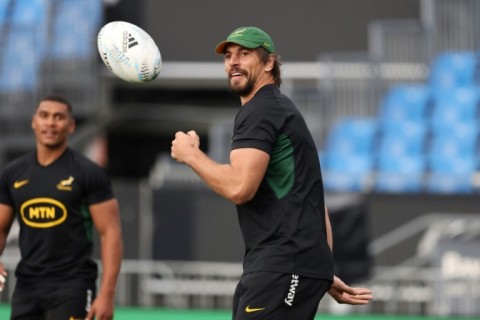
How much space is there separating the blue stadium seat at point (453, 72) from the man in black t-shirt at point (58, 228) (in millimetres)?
10633

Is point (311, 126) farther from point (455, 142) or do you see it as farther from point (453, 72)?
point (453, 72)

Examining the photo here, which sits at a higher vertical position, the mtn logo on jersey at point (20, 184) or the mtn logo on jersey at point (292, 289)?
the mtn logo on jersey at point (20, 184)

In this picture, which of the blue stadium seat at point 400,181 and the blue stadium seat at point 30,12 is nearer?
the blue stadium seat at point 400,181

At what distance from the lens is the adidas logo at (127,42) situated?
633 centimetres

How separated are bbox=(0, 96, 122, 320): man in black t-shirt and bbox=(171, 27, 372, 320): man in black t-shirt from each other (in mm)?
1771

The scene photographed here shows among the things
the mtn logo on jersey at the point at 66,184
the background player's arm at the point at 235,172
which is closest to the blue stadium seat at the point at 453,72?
the mtn logo on jersey at the point at 66,184

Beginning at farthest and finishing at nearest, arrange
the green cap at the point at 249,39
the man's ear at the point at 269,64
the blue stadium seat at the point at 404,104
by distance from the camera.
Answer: the blue stadium seat at the point at 404,104, the man's ear at the point at 269,64, the green cap at the point at 249,39

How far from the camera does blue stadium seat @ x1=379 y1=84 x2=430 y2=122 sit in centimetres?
1698

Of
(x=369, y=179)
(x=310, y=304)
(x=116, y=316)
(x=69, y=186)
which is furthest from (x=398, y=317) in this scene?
(x=310, y=304)

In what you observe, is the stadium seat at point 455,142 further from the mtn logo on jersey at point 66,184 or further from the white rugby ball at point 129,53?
the white rugby ball at point 129,53

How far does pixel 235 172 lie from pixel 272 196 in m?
0.27

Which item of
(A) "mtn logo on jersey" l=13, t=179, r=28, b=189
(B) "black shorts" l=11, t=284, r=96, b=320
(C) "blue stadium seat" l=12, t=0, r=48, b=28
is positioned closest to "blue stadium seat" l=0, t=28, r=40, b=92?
(C) "blue stadium seat" l=12, t=0, r=48, b=28

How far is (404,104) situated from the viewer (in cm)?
1714

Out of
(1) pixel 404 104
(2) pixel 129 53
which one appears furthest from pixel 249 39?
(1) pixel 404 104
